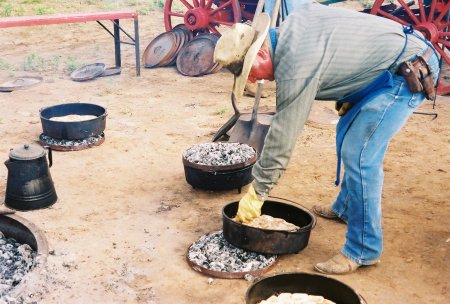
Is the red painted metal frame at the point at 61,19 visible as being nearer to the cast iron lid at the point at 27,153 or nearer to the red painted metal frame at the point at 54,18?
the red painted metal frame at the point at 54,18

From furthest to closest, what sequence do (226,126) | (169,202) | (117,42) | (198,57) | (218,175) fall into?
(198,57) < (117,42) < (226,126) < (169,202) < (218,175)

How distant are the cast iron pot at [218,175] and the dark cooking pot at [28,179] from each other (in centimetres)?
132

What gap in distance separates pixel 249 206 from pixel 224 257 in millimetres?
570

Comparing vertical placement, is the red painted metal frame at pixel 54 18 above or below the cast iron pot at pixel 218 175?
above

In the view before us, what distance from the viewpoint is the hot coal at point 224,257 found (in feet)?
13.8

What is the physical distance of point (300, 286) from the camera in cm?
350

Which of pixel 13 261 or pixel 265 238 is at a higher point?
pixel 265 238

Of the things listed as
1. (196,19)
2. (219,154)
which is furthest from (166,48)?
(219,154)

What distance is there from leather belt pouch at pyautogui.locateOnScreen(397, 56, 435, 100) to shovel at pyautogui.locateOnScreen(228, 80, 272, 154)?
2769 millimetres

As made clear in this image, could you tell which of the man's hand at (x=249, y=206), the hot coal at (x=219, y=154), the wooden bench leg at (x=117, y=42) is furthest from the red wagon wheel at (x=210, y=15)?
the man's hand at (x=249, y=206)

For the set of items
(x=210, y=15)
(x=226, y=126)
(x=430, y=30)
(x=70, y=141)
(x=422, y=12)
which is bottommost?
(x=70, y=141)

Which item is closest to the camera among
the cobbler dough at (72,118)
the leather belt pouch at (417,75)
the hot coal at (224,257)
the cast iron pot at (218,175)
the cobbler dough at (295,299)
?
the cobbler dough at (295,299)

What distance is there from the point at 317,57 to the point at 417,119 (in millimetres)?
5205

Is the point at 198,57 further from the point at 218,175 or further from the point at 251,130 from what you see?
the point at 218,175
